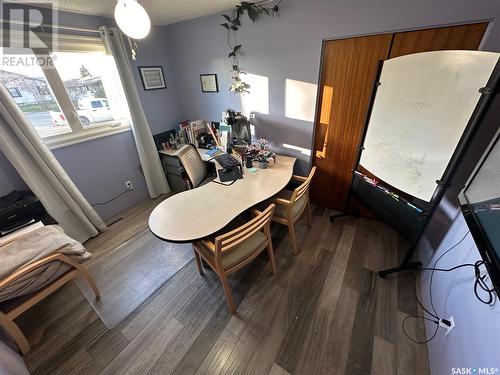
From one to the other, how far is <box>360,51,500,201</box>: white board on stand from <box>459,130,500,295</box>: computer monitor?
0.85ft

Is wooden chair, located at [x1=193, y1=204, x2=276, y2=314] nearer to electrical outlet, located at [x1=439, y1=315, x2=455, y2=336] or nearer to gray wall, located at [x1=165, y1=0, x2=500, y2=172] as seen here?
electrical outlet, located at [x1=439, y1=315, x2=455, y2=336]

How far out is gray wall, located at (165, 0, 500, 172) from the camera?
142 cm

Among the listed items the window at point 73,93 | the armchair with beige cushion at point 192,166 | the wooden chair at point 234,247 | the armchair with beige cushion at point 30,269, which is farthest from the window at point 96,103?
the wooden chair at point 234,247

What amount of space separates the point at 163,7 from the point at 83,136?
163 cm

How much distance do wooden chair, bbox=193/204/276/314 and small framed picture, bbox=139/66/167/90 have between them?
2.44 metres

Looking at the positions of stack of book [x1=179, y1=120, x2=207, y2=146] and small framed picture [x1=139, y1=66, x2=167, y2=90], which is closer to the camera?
small framed picture [x1=139, y1=66, x2=167, y2=90]

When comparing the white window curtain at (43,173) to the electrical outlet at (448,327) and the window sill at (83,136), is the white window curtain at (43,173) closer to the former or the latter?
the window sill at (83,136)

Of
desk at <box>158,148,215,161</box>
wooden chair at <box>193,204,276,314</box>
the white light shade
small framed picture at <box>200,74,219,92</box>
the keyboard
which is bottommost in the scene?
wooden chair at <box>193,204,276,314</box>

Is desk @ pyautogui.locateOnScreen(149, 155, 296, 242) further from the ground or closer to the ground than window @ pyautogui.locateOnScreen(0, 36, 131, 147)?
closer to the ground

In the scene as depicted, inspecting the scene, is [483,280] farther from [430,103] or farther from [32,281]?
[32,281]

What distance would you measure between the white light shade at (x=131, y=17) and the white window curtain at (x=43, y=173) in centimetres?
129

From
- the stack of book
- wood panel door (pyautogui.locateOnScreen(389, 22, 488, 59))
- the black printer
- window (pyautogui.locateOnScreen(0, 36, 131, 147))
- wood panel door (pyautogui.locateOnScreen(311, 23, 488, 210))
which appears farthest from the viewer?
the stack of book

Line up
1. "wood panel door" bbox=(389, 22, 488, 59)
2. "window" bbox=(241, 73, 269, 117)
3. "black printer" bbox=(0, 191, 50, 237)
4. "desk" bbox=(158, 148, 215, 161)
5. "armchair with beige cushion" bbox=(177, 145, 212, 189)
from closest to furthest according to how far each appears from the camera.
Result: "wood panel door" bbox=(389, 22, 488, 59) < "black printer" bbox=(0, 191, 50, 237) < "armchair with beige cushion" bbox=(177, 145, 212, 189) < "window" bbox=(241, 73, 269, 117) < "desk" bbox=(158, 148, 215, 161)

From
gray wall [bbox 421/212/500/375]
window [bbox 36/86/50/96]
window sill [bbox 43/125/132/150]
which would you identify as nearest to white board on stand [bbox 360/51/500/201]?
gray wall [bbox 421/212/500/375]
